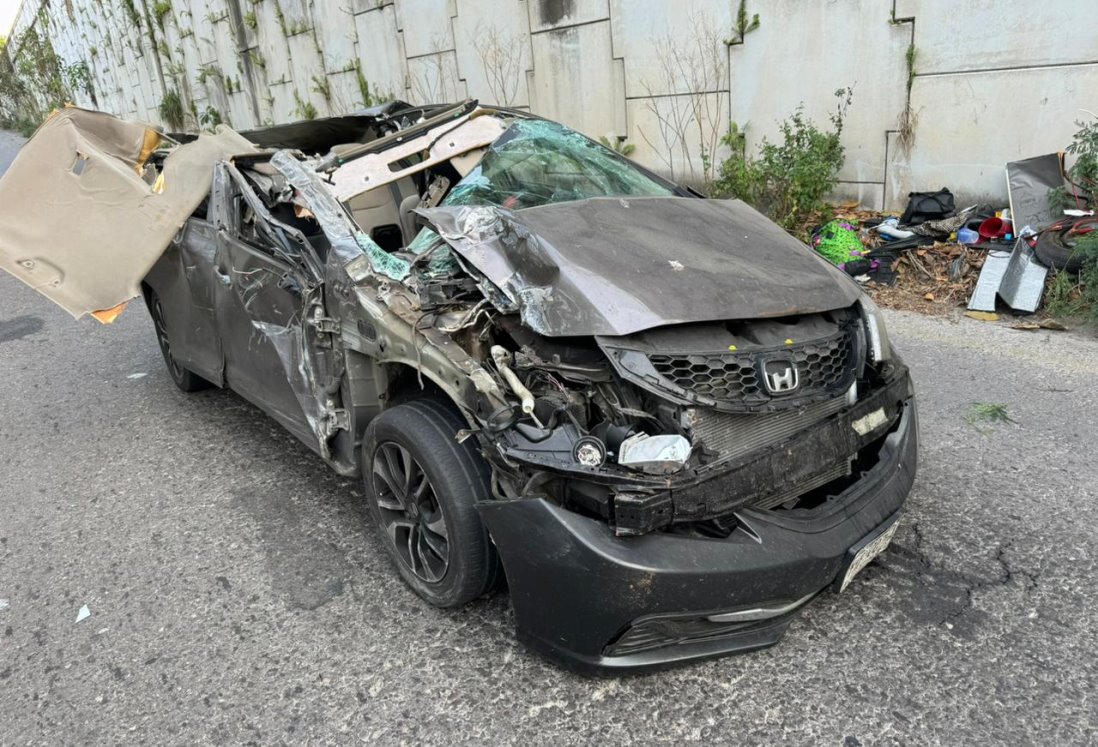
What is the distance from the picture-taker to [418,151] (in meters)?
3.75

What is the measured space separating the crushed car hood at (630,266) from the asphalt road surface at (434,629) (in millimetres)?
1084

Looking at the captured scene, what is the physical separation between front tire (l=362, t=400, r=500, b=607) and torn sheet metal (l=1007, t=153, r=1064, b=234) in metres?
5.36

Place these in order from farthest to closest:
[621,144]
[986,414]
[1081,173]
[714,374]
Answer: [621,144] → [1081,173] → [986,414] → [714,374]

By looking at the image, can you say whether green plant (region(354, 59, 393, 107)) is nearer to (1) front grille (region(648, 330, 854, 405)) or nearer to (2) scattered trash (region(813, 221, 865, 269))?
(2) scattered trash (region(813, 221, 865, 269))

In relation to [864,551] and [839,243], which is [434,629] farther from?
[839,243]

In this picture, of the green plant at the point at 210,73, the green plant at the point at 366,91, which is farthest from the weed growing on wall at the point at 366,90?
the green plant at the point at 210,73

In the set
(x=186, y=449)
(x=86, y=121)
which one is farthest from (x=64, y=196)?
(x=186, y=449)

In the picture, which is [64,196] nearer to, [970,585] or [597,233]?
[597,233]

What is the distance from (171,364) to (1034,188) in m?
6.48

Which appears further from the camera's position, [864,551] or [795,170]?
[795,170]

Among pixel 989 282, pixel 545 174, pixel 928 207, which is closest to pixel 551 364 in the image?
pixel 545 174

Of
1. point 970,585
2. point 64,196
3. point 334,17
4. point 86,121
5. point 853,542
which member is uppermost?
point 334,17

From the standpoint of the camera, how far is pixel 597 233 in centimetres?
307

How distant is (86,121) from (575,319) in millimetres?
3747
